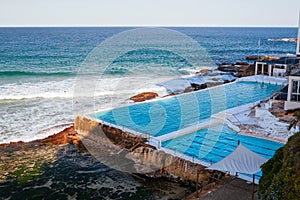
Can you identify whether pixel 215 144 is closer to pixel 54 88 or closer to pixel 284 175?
pixel 284 175

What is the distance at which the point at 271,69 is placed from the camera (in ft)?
91.7

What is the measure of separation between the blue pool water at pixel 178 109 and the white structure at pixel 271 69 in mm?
3543

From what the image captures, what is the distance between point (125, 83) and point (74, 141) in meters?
20.3

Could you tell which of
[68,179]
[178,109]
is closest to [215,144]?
[178,109]

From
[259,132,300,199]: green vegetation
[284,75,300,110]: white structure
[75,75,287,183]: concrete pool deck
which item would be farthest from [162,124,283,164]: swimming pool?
[259,132,300,199]: green vegetation

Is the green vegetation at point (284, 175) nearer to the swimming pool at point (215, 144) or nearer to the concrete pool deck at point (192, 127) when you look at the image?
the concrete pool deck at point (192, 127)

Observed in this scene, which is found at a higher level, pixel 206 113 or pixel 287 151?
pixel 287 151

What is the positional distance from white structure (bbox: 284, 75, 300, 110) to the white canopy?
7.68 metres

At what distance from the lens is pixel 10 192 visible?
12352 mm

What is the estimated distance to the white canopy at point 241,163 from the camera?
936cm

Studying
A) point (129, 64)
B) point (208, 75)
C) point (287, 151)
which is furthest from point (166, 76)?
point (287, 151)

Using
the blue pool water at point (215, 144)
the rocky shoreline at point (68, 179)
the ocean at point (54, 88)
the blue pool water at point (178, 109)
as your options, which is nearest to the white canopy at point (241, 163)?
the blue pool water at point (215, 144)

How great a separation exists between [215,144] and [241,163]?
3977mm

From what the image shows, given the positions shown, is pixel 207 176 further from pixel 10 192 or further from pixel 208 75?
pixel 208 75
